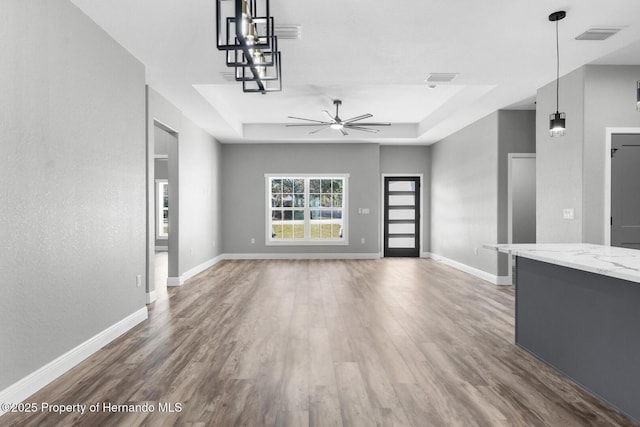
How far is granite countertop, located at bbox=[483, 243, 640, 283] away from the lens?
1.87 meters

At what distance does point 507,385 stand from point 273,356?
5.50ft

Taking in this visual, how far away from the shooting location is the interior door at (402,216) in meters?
8.94

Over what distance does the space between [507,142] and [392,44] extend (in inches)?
128

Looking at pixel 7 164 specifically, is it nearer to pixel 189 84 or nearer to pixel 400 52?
pixel 189 84

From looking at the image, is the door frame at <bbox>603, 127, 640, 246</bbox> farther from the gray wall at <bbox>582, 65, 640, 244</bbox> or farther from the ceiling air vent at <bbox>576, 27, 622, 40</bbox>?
the ceiling air vent at <bbox>576, 27, 622, 40</bbox>

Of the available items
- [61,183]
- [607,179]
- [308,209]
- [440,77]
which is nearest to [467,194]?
[607,179]

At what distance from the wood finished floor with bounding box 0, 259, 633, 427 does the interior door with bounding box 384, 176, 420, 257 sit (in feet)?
13.9

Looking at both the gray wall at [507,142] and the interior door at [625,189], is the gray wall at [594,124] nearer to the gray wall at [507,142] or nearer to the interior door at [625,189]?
the interior door at [625,189]

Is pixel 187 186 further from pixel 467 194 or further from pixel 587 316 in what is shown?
pixel 587 316

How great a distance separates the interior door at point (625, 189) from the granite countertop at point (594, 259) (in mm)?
1424

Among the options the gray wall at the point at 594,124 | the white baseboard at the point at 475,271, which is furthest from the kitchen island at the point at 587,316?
the white baseboard at the point at 475,271

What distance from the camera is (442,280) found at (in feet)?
19.7

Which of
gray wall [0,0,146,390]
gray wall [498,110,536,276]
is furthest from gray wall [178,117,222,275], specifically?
gray wall [498,110,536,276]

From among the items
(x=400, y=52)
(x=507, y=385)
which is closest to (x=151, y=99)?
(x=400, y=52)
